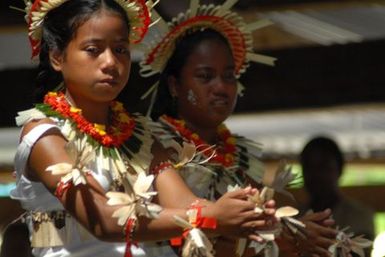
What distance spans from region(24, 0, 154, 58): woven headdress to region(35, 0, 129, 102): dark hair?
0.05ft

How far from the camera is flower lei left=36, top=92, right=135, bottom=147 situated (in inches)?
128

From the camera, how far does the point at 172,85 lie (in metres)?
4.00

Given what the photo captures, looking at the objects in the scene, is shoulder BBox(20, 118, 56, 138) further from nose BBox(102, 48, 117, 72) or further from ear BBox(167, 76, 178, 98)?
ear BBox(167, 76, 178, 98)

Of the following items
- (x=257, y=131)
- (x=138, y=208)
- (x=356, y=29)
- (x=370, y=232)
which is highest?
(x=138, y=208)

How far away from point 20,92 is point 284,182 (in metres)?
A: 3.22

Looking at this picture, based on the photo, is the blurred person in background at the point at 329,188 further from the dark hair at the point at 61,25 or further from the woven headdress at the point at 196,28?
the dark hair at the point at 61,25

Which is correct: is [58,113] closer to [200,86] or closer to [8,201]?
[200,86]

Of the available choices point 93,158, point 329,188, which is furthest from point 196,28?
point 329,188

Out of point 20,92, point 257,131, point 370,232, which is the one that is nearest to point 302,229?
point 370,232

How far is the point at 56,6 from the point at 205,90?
701mm

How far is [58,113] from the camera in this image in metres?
3.26

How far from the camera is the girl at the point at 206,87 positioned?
150 inches

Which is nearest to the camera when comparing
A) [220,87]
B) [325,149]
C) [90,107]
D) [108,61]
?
[108,61]

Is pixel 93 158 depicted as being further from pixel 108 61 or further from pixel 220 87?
pixel 220 87
